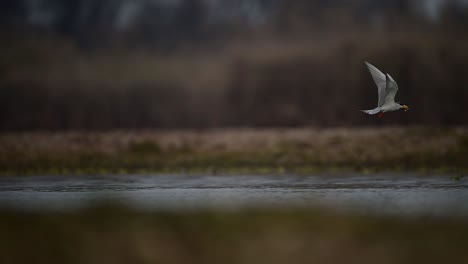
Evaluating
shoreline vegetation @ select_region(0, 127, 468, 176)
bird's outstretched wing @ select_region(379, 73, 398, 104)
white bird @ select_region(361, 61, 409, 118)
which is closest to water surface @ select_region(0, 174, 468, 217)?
white bird @ select_region(361, 61, 409, 118)

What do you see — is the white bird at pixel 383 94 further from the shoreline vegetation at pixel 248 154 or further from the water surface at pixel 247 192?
the shoreline vegetation at pixel 248 154

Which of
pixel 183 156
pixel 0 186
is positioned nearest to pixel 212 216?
pixel 0 186

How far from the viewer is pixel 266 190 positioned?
26828 millimetres

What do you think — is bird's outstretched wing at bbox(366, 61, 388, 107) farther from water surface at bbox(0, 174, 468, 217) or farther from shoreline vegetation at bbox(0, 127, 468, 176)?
shoreline vegetation at bbox(0, 127, 468, 176)

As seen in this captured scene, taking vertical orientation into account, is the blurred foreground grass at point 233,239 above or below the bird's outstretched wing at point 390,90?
below

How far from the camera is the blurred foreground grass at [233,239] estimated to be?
12320 mm

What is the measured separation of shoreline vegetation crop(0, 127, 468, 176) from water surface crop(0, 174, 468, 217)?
5.00 metres

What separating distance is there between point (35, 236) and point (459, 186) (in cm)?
1730

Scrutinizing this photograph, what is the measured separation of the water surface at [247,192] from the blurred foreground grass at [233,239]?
3155mm

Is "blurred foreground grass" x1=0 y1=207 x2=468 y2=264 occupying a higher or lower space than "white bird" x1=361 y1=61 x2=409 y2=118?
lower

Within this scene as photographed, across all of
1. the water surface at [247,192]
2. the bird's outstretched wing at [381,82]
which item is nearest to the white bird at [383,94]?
the bird's outstretched wing at [381,82]

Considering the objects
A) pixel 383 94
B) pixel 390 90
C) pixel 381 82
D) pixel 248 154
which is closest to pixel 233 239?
pixel 390 90

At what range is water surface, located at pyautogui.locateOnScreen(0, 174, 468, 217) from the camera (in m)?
20.5

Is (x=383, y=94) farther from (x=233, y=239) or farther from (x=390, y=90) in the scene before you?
(x=233, y=239)
